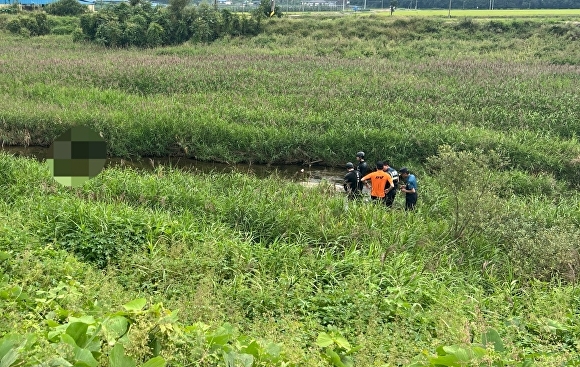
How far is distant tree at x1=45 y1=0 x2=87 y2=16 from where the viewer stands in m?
40.9

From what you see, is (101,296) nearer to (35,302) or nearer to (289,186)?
(35,302)

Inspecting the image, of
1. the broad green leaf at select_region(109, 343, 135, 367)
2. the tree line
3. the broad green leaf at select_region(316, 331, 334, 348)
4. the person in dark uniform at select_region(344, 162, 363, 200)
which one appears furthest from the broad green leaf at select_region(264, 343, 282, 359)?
the tree line

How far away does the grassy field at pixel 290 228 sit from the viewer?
4.17 m

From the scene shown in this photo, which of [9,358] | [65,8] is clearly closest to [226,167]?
[9,358]

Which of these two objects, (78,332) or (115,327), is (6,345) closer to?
(78,332)

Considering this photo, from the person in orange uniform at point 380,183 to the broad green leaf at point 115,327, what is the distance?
6406 mm

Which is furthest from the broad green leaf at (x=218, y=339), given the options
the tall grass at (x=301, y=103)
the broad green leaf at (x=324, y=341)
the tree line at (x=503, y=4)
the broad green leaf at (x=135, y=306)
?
the tree line at (x=503, y=4)

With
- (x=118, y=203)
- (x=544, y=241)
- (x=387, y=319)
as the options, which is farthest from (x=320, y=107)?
(x=387, y=319)

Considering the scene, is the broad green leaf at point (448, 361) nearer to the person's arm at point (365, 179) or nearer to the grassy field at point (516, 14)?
the person's arm at point (365, 179)

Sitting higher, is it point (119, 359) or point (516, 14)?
point (516, 14)

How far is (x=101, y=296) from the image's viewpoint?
203 inches

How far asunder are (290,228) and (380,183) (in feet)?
7.12

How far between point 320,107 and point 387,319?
1132 cm

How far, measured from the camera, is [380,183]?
30.7 feet
